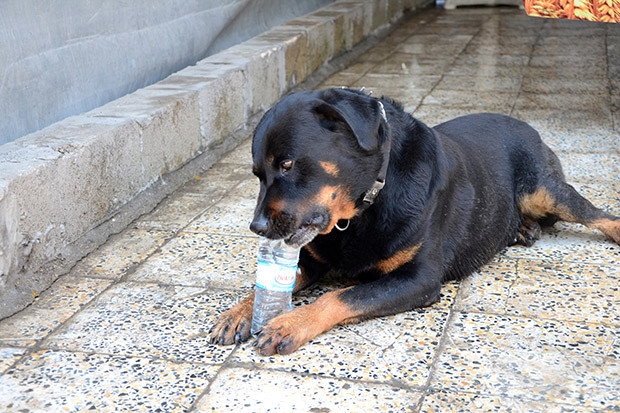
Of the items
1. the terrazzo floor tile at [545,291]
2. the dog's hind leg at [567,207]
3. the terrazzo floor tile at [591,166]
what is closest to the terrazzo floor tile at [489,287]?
the terrazzo floor tile at [545,291]

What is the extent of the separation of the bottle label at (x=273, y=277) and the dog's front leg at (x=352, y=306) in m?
0.12

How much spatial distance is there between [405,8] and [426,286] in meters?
9.55

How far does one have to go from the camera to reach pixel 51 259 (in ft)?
13.7

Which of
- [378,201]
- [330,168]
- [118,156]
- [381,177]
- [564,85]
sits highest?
[330,168]

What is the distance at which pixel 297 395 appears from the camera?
2973 mm

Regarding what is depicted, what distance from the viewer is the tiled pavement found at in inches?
117

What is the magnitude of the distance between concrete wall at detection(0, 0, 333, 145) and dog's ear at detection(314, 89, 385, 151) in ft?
6.07

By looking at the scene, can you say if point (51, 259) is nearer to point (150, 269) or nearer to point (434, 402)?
point (150, 269)

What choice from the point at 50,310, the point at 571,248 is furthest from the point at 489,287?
the point at 50,310

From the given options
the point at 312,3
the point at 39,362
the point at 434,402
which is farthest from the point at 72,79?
the point at 312,3

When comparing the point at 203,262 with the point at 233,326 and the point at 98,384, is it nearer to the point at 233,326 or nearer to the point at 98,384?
the point at 233,326

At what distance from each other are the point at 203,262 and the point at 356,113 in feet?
4.68

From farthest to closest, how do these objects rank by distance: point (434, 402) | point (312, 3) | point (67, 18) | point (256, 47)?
point (312, 3) → point (256, 47) → point (67, 18) → point (434, 402)

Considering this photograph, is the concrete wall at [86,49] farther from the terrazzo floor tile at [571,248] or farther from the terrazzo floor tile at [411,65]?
the terrazzo floor tile at [571,248]
